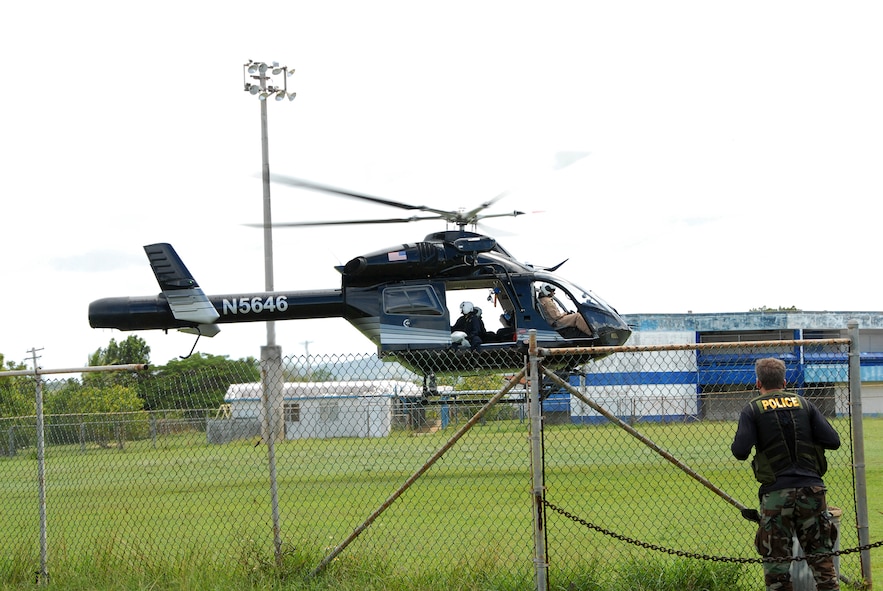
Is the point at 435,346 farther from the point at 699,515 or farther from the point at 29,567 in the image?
the point at 29,567

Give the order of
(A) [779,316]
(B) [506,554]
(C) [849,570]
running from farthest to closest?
(A) [779,316]
(B) [506,554]
(C) [849,570]

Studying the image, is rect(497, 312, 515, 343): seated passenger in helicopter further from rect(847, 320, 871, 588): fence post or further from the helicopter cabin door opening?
rect(847, 320, 871, 588): fence post

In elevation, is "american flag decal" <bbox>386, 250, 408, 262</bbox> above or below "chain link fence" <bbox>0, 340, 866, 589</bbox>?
above

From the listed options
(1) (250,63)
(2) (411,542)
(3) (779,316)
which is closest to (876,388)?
(3) (779,316)

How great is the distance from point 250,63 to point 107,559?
2313 cm

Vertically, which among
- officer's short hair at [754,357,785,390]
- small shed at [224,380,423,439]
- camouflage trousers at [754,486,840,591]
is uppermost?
officer's short hair at [754,357,785,390]

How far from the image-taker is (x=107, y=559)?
7.89 meters

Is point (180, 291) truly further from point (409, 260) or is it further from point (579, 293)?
point (579, 293)

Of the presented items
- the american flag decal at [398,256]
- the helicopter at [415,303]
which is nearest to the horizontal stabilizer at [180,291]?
the helicopter at [415,303]

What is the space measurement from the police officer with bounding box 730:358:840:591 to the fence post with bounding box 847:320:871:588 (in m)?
0.97

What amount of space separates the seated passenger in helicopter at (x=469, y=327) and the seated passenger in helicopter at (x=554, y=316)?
1.13 m

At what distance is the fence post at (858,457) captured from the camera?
6.94 metres

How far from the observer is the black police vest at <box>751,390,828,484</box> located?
6.04 m

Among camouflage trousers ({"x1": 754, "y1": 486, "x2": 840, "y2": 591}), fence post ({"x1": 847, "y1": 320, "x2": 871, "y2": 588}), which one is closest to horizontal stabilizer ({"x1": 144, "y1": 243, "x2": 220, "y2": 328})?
fence post ({"x1": 847, "y1": 320, "x2": 871, "y2": 588})
